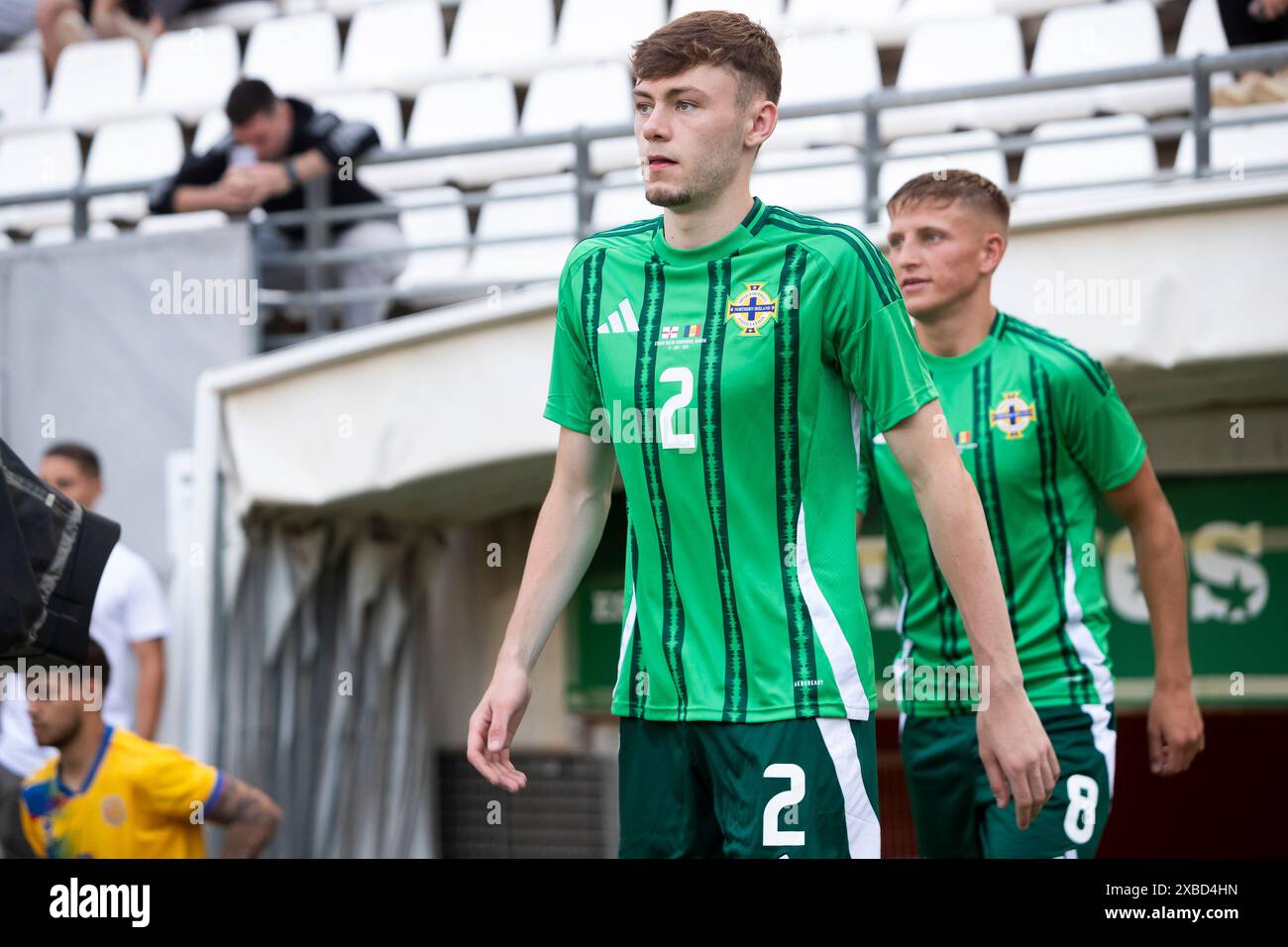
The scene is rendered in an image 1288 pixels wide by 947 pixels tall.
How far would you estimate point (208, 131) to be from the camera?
9008 mm

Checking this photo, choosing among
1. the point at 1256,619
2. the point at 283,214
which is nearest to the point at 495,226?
the point at 283,214

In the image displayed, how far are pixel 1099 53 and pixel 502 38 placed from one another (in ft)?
11.1

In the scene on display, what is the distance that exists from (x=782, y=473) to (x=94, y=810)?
8.48 feet

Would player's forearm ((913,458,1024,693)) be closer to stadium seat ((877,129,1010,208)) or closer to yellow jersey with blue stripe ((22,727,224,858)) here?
yellow jersey with blue stripe ((22,727,224,858))

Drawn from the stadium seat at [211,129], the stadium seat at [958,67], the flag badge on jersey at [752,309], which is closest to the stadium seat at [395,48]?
the stadium seat at [211,129]

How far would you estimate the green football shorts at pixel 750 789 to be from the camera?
8.28ft

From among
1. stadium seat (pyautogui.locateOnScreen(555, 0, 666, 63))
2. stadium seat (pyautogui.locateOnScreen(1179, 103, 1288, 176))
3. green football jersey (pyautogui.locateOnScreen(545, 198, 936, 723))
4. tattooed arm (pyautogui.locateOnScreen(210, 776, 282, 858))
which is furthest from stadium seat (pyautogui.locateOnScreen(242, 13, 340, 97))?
green football jersey (pyautogui.locateOnScreen(545, 198, 936, 723))

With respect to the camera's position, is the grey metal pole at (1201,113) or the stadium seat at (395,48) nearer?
the grey metal pole at (1201,113)

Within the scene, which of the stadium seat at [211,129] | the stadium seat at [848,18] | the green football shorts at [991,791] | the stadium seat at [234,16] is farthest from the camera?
the stadium seat at [234,16]

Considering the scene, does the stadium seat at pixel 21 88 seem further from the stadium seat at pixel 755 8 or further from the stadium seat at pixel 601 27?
the stadium seat at pixel 755 8

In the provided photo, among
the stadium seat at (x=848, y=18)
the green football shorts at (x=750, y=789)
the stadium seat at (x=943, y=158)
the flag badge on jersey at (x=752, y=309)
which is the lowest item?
the green football shorts at (x=750, y=789)

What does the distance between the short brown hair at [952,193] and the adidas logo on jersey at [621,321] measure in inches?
49.5
